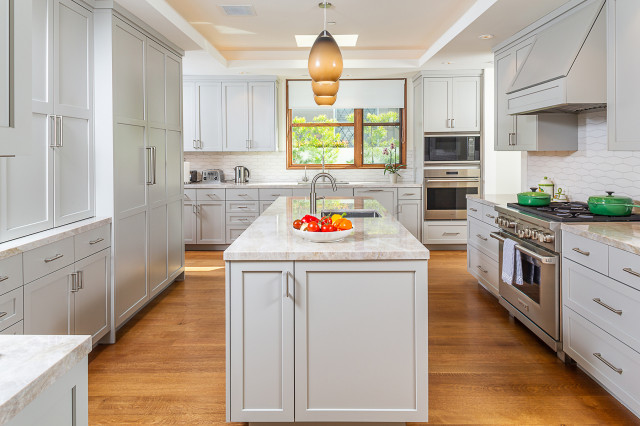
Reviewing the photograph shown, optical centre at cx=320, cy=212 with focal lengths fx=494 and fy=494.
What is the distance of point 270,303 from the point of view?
2.28 m

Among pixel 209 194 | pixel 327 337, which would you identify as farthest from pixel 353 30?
pixel 327 337

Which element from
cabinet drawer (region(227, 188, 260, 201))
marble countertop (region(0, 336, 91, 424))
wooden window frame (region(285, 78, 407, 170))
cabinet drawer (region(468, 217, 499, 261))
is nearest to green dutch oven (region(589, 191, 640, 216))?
cabinet drawer (region(468, 217, 499, 261))

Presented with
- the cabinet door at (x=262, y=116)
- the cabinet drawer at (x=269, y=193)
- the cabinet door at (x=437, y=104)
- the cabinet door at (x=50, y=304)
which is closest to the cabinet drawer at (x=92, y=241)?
the cabinet door at (x=50, y=304)

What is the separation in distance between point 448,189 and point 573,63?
353 centimetres

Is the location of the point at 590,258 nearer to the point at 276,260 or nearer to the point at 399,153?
the point at 276,260

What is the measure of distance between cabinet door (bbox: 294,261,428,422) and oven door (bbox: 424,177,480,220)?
483 centimetres

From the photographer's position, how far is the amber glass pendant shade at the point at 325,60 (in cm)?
291

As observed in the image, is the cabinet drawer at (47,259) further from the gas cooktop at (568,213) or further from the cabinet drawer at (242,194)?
the cabinet drawer at (242,194)

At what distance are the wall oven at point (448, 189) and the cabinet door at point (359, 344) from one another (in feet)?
15.9

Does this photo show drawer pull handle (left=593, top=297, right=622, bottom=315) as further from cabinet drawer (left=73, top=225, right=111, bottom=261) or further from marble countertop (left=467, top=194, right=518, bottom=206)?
cabinet drawer (left=73, top=225, right=111, bottom=261)

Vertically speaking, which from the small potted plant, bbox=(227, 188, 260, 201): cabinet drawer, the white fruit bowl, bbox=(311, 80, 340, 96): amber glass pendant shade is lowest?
the white fruit bowl

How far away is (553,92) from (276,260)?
2.61 m

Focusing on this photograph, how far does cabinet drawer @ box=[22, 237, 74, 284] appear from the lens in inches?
103

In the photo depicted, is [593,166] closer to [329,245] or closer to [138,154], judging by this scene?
[329,245]
